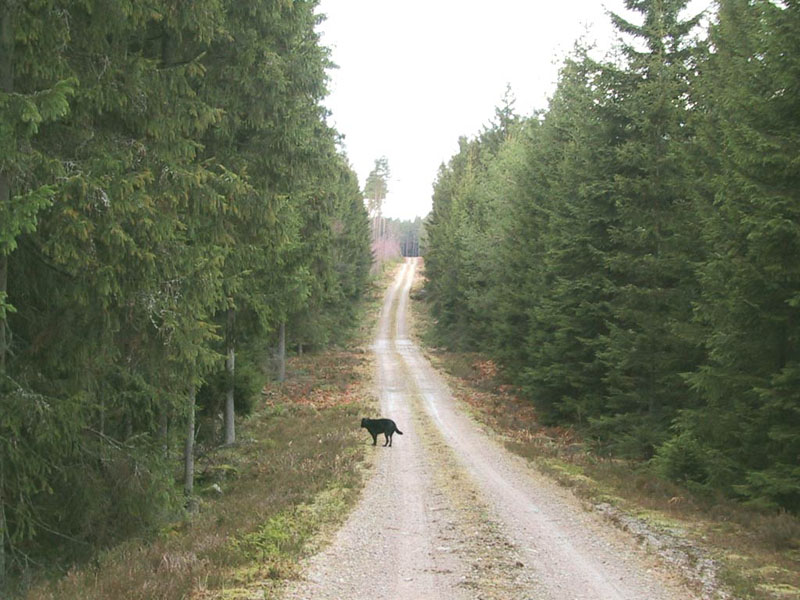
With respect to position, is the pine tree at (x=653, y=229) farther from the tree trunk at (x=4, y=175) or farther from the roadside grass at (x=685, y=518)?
the tree trunk at (x=4, y=175)

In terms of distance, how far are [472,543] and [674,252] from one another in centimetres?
933

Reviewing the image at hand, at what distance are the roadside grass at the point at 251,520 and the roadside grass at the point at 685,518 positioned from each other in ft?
15.8

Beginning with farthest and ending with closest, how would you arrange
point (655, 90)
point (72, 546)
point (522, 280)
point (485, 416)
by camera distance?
point (522, 280) < point (485, 416) < point (655, 90) < point (72, 546)

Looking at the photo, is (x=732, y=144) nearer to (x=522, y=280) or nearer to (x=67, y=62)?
(x=67, y=62)

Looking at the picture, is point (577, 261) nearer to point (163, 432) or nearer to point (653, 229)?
point (653, 229)

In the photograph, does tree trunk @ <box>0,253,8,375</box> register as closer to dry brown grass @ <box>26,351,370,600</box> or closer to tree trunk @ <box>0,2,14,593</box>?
Answer: tree trunk @ <box>0,2,14,593</box>

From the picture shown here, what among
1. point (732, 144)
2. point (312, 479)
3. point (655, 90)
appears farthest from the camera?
point (655, 90)

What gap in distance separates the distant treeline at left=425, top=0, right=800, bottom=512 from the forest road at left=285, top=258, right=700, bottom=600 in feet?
9.22

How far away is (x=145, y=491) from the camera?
317 inches

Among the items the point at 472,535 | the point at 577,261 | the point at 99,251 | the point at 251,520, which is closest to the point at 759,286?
the point at 472,535

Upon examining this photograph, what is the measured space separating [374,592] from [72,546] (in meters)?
4.75

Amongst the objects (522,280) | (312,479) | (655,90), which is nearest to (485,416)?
(522,280)

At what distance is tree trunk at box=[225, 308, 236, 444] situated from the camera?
1395 centimetres

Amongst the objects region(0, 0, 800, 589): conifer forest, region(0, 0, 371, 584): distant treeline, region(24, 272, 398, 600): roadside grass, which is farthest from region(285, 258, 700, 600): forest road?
region(0, 0, 371, 584): distant treeline
